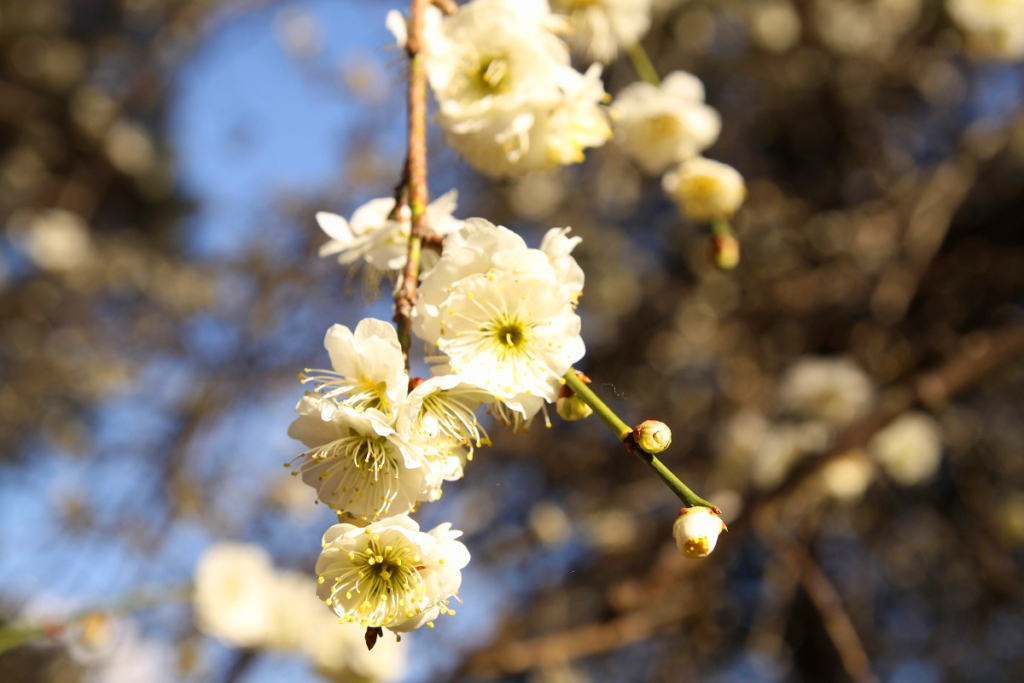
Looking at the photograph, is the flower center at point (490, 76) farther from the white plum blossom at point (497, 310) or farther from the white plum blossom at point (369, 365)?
the white plum blossom at point (369, 365)

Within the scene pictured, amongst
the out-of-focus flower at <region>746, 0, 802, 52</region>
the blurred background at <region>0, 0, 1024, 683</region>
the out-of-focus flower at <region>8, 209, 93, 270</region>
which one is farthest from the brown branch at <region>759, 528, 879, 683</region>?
the out-of-focus flower at <region>8, 209, 93, 270</region>

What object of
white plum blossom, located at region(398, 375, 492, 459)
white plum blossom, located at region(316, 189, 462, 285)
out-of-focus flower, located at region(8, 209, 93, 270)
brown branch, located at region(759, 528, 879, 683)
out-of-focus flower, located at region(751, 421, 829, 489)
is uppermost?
out-of-focus flower, located at region(8, 209, 93, 270)

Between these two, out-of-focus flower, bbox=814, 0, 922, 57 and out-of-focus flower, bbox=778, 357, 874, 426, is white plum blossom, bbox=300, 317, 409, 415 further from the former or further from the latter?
out-of-focus flower, bbox=814, 0, 922, 57

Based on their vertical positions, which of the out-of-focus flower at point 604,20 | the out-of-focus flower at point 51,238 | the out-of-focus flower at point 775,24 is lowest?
the out-of-focus flower at point 604,20

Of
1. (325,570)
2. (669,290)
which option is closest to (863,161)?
(669,290)

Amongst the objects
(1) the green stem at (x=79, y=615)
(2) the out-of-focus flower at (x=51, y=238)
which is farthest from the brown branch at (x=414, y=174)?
(2) the out-of-focus flower at (x=51, y=238)
